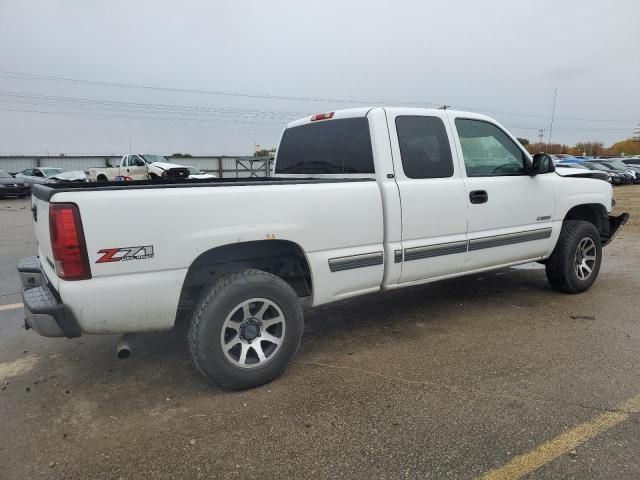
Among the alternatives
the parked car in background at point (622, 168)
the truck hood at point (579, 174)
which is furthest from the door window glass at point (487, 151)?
the parked car in background at point (622, 168)

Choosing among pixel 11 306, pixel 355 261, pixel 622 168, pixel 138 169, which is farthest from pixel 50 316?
pixel 622 168

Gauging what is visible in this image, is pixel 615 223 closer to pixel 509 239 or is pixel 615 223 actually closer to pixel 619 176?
pixel 509 239

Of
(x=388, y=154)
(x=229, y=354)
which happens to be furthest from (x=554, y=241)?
(x=229, y=354)

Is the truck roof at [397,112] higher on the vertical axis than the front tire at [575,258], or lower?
higher

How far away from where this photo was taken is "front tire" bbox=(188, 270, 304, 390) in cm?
314

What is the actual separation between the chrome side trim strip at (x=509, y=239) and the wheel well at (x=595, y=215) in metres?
0.81

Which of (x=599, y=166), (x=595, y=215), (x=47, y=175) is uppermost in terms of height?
(x=595, y=215)

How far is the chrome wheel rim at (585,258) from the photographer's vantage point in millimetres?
5480

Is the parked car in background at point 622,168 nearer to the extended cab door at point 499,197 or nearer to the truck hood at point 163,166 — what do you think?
the truck hood at point 163,166

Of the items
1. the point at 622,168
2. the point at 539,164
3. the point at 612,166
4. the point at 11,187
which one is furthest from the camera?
the point at 612,166

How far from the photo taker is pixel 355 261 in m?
3.72

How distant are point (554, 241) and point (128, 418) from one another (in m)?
4.42

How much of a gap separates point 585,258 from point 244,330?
4228 mm

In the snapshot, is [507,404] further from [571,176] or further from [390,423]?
[571,176]
